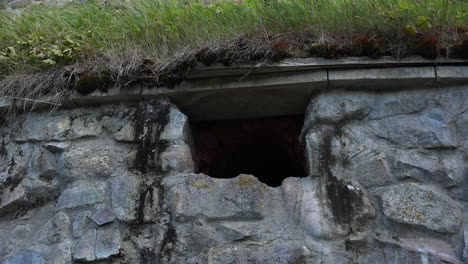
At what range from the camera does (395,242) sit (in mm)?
2102

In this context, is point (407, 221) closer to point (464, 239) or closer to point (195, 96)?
point (464, 239)

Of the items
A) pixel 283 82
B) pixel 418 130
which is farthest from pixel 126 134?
pixel 418 130

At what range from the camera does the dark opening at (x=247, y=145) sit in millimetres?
2949

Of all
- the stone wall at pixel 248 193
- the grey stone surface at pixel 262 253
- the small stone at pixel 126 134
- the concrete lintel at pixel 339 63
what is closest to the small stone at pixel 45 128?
the stone wall at pixel 248 193

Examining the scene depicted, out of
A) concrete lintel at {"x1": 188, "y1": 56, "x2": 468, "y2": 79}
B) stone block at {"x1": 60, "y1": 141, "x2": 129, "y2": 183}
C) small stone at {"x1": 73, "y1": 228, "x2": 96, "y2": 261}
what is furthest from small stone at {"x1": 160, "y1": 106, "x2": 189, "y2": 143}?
small stone at {"x1": 73, "y1": 228, "x2": 96, "y2": 261}

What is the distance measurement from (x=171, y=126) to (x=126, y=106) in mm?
290

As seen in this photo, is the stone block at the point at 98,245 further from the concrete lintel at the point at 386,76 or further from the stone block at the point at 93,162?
the concrete lintel at the point at 386,76

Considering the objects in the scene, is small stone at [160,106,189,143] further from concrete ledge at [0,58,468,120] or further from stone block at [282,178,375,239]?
stone block at [282,178,375,239]

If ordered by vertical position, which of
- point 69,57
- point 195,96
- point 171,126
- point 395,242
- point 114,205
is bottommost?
point 395,242

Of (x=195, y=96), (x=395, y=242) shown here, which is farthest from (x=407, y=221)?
(x=195, y=96)

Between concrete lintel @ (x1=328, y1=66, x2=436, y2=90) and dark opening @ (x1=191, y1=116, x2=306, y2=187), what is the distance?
0.57 meters

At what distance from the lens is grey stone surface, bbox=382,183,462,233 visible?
2131 millimetres

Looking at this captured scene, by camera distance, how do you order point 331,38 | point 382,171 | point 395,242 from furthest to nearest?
point 331,38 < point 382,171 < point 395,242

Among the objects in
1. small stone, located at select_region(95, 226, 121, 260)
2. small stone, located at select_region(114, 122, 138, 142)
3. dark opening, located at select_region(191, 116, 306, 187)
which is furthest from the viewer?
dark opening, located at select_region(191, 116, 306, 187)
